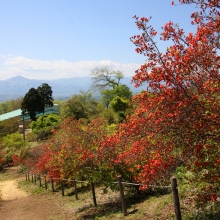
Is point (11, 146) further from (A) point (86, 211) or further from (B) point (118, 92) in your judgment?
(A) point (86, 211)

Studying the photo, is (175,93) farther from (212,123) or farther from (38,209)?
(38,209)

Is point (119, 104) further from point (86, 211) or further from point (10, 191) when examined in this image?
point (86, 211)

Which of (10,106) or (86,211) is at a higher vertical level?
(10,106)

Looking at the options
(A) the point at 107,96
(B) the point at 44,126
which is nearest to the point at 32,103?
(B) the point at 44,126

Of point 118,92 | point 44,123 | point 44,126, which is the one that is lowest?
point 44,126

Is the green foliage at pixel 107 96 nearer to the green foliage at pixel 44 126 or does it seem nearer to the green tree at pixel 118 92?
the green tree at pixel 118 92

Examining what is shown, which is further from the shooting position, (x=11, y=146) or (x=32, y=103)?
(x=32, y=103)

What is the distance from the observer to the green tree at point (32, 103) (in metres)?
52.2

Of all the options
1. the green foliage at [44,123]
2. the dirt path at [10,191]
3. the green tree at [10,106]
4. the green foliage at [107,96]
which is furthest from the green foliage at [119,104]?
the green tree at [10,106]

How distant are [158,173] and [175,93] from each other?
158cm

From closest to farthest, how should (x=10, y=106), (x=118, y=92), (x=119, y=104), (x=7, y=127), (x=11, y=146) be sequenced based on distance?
1. (x=11, y=146)
2. (x=119, y=104)
3. (x=7, y=127)
4. (x=118, y=92)
5. (x=10, y=106)

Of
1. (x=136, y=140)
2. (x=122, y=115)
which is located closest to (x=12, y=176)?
(x=122, y=115)

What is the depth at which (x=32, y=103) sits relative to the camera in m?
52.3

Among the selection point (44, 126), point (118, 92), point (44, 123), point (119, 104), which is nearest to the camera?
point (119, 104)
